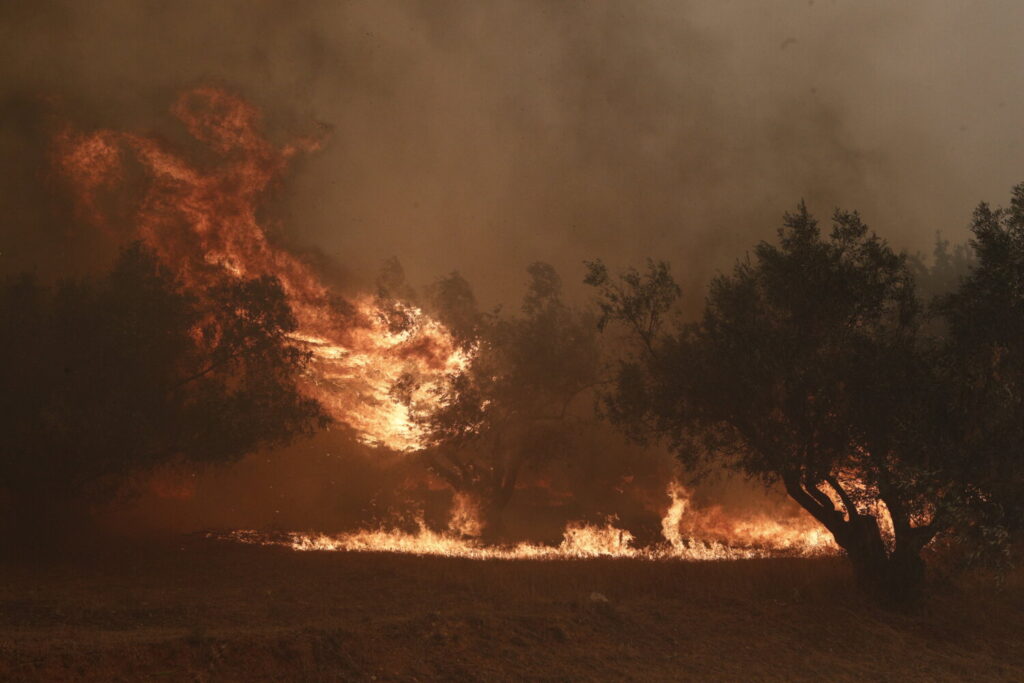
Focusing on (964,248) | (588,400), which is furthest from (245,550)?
(964,248)

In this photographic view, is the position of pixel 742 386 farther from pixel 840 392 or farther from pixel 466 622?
pixel 466 622

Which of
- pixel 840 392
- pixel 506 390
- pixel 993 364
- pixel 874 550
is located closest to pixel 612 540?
pixel 506 390

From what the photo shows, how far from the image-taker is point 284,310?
25172 mm

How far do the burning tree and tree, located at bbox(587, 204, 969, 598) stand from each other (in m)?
0.03

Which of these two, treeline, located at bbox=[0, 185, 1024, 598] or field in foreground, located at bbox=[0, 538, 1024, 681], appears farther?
treeline, located at bbox=[0, 185, 1024, 598]

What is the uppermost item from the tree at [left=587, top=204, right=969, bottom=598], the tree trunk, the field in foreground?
the tree at [left=587, top=204, right=969, bottom=598]

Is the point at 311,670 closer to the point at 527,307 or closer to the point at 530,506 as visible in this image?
the point at 527,307

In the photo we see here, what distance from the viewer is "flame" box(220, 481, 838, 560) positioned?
1021 inches

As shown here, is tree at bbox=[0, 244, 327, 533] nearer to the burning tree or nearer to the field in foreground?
the field in foreground

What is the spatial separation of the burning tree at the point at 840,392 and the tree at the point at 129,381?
1303 centimetres

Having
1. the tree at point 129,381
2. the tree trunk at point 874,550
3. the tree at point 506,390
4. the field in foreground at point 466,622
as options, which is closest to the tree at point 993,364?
the tree trunk at point 874,550

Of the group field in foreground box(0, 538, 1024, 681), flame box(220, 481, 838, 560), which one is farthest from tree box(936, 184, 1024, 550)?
flame box(220, 481, 838, 560)

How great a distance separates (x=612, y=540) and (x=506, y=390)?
27.3 ft

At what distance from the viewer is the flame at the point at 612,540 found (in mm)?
25938
